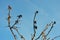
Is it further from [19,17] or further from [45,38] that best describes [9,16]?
[45,38]

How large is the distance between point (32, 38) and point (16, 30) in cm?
53

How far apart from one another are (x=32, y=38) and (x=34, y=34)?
0.45ft

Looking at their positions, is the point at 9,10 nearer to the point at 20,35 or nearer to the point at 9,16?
the point at 9,16

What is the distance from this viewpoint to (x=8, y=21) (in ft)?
21.0

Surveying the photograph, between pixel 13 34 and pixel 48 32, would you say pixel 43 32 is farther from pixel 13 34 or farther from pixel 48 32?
pixel 13 34

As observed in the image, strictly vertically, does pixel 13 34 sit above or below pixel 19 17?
below

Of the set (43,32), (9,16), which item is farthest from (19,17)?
(43,32)

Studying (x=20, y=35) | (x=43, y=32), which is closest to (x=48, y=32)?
(x=43, y=32)

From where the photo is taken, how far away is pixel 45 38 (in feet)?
22.3

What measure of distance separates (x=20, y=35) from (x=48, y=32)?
80cm

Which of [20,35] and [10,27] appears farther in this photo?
[20,35]

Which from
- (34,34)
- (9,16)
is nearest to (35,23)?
(34,34)

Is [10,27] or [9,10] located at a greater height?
[9,10]

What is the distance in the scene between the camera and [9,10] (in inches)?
259
